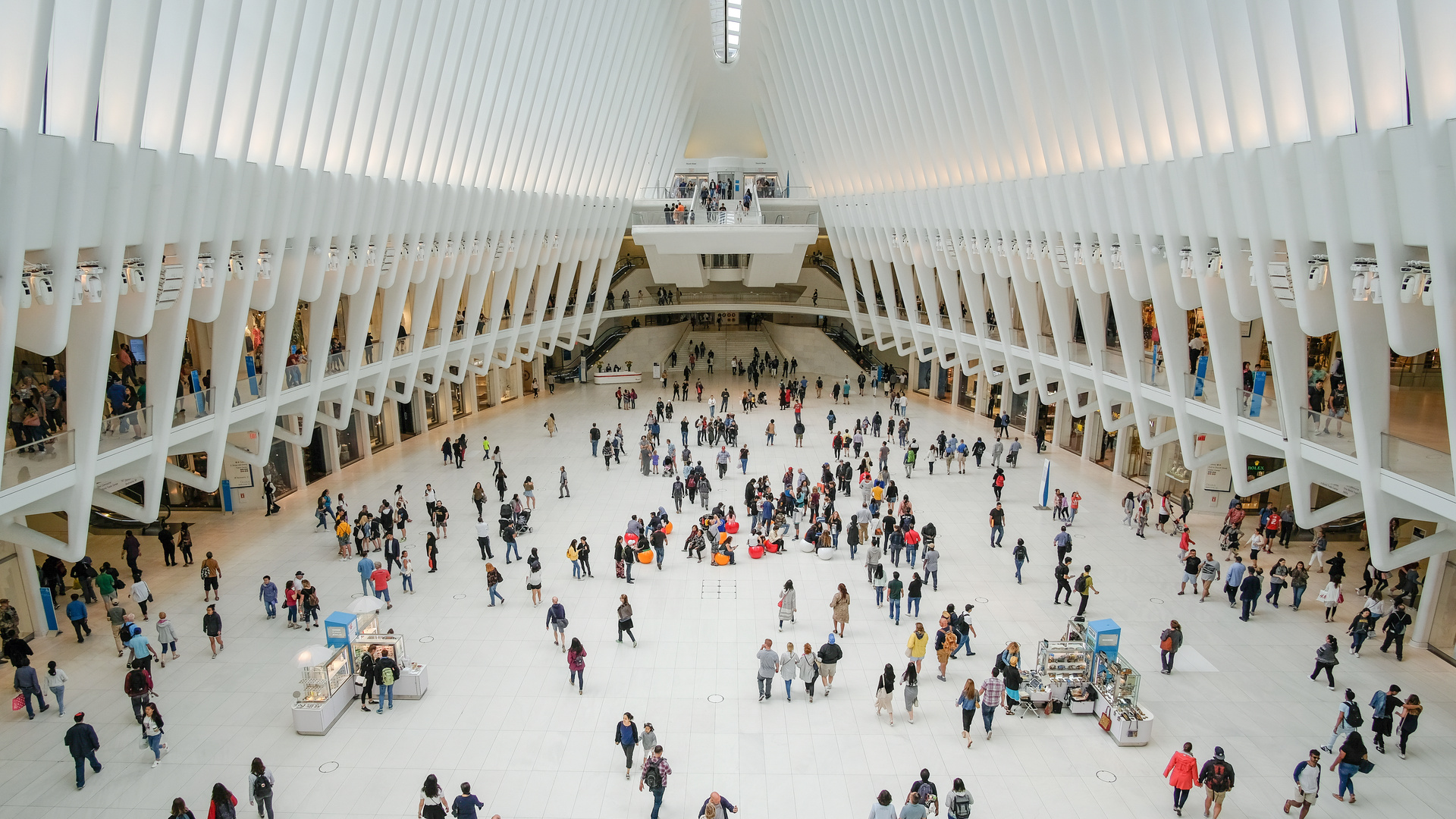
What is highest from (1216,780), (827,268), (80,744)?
(827,268)

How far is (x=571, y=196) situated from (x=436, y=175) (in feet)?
29.0

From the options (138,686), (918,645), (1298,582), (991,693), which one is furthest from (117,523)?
(1298,582)

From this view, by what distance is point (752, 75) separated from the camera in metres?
39.2

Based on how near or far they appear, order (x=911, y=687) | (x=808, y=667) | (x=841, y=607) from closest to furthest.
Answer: (x=911, y=687), (x=808, y=667), (x=841, y=607)

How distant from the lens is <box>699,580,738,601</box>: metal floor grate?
586 inches

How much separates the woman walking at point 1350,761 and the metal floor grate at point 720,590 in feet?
28.0

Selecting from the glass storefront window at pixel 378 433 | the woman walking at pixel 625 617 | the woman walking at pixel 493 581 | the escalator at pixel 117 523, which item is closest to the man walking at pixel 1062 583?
the woman walking at pixel 625 617

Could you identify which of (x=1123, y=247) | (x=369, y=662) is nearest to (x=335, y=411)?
(x=369, y=662)

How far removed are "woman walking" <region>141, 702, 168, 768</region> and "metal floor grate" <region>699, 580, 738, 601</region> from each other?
7871mm

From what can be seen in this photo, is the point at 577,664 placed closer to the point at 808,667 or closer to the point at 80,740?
the point at 808,667

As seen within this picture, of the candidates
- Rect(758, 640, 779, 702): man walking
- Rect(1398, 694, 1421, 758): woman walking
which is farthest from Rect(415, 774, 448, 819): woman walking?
Rect(1398, 694, 1421, 758): woman walking

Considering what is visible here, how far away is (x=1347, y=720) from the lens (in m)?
9.96

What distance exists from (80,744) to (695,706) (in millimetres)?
7065

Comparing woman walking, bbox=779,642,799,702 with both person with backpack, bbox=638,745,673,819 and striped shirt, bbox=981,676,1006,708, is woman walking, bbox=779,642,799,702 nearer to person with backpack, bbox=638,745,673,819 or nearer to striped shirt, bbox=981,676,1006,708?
striped shirt, bbox=981,676,1006,708
